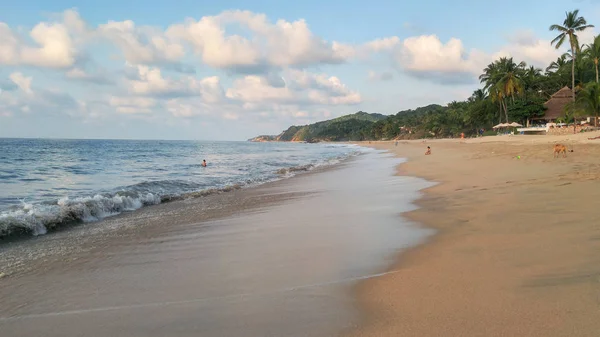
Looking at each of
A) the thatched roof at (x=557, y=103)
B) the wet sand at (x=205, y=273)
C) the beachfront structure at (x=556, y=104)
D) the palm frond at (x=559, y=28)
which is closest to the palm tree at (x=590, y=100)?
the palm frond at (x=559, y=28)

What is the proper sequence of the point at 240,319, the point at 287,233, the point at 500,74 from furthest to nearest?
the point at 500,74, the point at 287,233, the point at 240,319

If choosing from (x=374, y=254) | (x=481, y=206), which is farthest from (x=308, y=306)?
(x=481, y=206)

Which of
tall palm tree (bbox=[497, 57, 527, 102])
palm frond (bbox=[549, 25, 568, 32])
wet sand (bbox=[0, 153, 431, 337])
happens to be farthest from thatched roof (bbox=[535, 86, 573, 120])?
wet sand (bbox=[0, 153, 431, 337])

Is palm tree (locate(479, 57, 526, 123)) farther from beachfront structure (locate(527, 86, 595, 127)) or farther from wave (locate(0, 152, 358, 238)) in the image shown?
wave (locate(0, 152, 358, 238))

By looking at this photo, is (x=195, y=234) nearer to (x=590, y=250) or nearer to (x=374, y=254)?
(x=374, y=254)

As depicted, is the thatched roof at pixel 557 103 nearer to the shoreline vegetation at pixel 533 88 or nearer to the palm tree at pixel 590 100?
the shoreline vegetation at pixel 533 88

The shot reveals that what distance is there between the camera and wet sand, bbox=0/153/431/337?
9.83ft

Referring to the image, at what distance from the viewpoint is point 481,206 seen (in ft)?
22.8

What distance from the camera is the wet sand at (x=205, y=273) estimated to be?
300 centimetres

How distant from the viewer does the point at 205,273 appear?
423 cm

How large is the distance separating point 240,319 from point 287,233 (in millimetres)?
3089

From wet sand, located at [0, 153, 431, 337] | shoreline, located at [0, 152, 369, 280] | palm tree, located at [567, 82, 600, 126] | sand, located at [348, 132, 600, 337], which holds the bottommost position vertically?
shoreline, located at [0, 152, 369, 280]

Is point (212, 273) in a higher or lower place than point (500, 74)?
lower

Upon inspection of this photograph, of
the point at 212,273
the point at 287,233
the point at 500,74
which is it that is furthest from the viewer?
the point at 500,74
